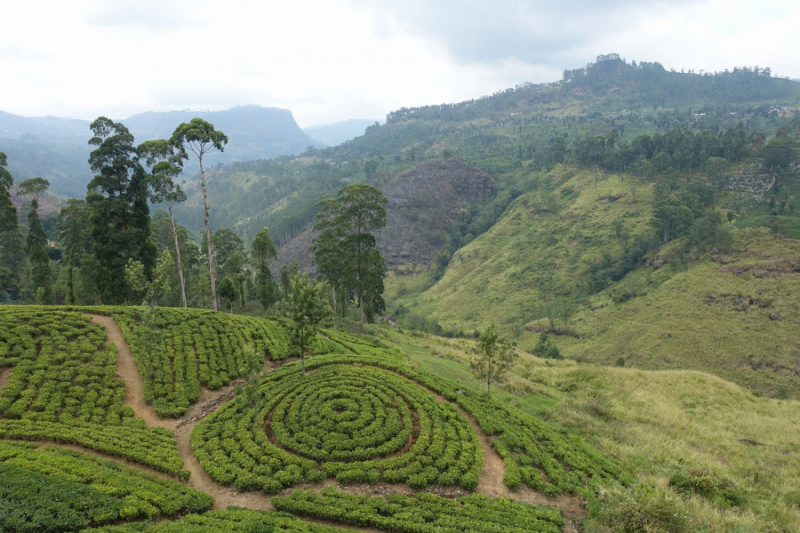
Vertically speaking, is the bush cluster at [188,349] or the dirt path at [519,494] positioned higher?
the bush cluster at [188,349]

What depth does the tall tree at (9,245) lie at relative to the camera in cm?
4109

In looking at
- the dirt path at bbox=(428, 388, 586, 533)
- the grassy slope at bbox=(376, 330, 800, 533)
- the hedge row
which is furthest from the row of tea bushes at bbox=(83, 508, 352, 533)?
the grassy slope at bbox=(376, 330, 800, 533)

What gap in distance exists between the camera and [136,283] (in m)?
26.3

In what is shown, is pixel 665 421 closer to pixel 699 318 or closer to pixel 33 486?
pixel 33 486

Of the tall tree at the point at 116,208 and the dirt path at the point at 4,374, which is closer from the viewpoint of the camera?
the dirt path at the point at 4,374

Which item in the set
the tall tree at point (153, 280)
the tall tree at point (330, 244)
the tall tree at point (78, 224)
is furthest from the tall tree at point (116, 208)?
the tall tree at point (78, 224)

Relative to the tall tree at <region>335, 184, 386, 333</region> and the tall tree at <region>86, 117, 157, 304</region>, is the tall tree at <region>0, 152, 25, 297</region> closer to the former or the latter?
the tall tree at <region>86, 117, 157, 304</region>

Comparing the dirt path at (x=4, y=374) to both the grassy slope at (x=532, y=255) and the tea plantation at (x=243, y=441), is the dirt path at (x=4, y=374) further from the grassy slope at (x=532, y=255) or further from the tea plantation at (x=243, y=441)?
the grassy slope at (x=532, y=255)

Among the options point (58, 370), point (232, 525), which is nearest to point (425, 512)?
point (232, 525)

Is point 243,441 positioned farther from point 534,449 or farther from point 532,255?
point 532,255

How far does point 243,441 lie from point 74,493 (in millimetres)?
6722

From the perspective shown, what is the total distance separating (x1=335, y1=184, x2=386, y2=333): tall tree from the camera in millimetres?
41312

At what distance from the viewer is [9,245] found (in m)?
57.3

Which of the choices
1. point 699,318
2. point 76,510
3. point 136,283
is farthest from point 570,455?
point 699,318
